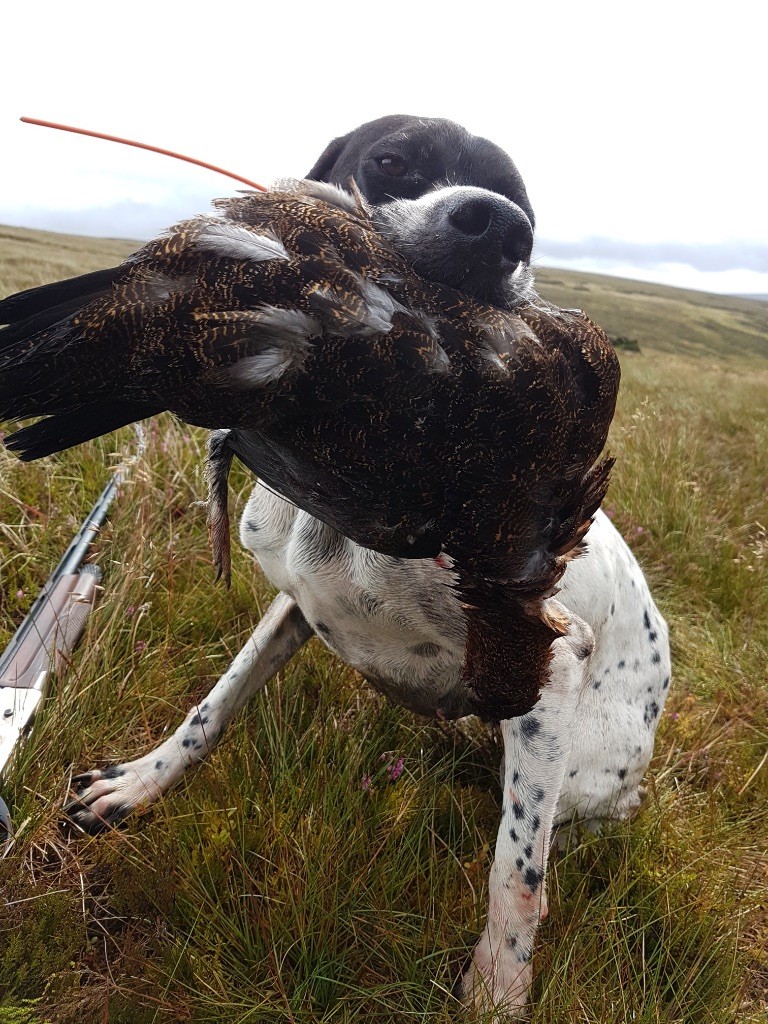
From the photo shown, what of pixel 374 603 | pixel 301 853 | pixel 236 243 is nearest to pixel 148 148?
pixel 236 243

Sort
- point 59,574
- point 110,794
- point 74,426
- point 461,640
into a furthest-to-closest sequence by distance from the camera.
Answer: point 59,574 → point 110,794 → point 461,640 → point 74,426

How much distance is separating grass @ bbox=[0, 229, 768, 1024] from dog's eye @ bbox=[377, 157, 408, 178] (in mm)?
1763

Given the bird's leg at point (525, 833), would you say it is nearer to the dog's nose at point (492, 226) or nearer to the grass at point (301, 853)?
the grass at point (301, 853)

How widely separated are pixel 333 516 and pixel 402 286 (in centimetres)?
46

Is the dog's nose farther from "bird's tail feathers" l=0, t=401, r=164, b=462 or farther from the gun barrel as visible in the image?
the gun barrel

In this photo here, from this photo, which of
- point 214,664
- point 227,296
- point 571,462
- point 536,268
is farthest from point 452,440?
point 214,664

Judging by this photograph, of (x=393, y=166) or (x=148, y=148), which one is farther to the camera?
(x=393, y=166)

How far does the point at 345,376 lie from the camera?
1.09m

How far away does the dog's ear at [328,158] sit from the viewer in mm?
2918

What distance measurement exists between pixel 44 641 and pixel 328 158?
2.26m

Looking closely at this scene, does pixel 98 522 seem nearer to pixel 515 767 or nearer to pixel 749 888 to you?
pixel 515 767

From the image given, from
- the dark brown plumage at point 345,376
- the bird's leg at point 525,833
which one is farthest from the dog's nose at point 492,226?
the bird's leg at point 525,833

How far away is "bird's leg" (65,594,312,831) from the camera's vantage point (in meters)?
2.33

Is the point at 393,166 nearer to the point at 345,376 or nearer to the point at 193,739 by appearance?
the point at 345,376
